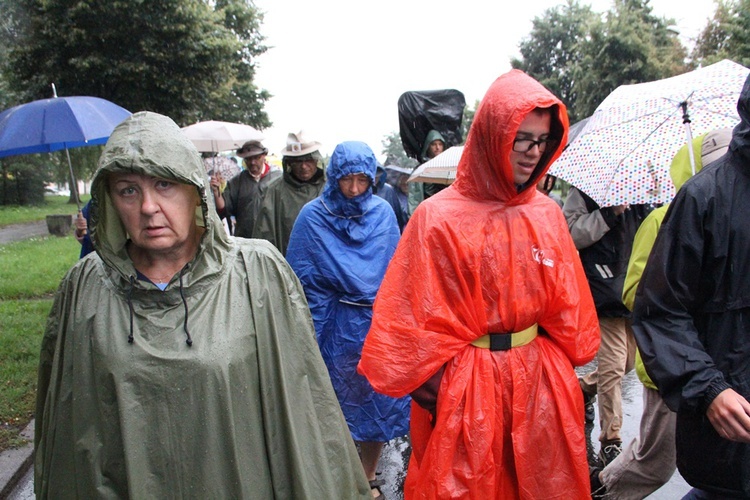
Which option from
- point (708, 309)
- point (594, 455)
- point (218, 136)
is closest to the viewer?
point (708, 309)

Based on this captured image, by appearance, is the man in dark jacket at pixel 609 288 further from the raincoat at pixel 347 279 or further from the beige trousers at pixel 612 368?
the raincoat at pixel 347 279

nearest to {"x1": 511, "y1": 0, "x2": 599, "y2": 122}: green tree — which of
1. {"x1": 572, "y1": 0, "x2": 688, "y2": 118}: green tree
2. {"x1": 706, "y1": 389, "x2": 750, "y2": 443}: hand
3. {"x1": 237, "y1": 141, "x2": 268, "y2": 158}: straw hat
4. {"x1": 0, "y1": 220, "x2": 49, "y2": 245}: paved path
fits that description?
{"x1": 572, "y1": 0, "x2": 688, "y2": 118}: green tree

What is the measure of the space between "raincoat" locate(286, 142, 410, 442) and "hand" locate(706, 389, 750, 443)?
7.10 ft

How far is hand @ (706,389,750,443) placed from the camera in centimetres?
192

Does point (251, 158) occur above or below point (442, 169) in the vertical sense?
above

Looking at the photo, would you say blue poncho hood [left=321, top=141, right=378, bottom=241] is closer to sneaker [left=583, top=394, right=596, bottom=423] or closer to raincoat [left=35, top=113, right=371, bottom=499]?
raincoat [left=35, top=113, right=371, bottom=499]

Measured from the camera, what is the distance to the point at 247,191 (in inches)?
265

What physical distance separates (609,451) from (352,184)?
7.85 feet

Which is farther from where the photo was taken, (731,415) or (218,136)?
(218,136)

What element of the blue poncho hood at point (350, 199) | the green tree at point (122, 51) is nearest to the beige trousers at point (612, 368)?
the blue poncho hood at point (350, 199)

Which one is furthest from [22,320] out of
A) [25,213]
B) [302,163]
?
[25,213]

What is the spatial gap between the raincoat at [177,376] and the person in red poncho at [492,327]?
544 millimetres

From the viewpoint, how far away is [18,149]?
16.1 ft

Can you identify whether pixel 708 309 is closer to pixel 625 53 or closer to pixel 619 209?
pixel 619 209
